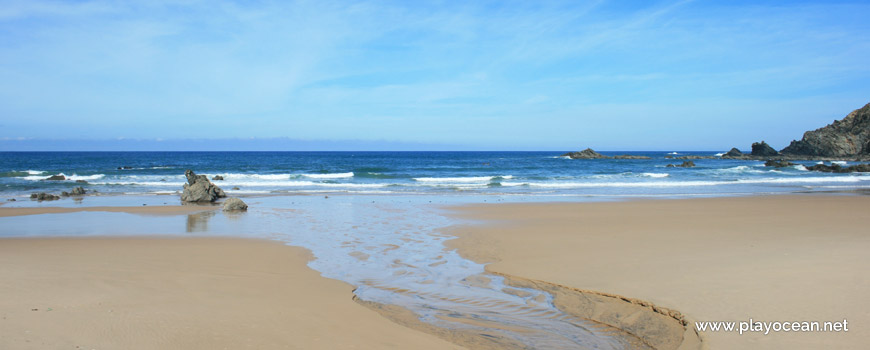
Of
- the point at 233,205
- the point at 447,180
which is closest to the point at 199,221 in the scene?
the point at 233,205

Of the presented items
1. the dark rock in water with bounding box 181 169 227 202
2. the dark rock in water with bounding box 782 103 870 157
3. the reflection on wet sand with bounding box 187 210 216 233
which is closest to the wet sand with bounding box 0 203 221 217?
the reflection on wet sand with bounding box 187 210 216 233

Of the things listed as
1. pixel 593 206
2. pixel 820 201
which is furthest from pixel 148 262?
pixel 820 201

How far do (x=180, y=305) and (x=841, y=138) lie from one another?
8745cm

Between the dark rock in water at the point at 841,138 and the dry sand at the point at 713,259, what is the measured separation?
229 ft

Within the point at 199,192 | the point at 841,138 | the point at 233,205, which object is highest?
the point at 841,138

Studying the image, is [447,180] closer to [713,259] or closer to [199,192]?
[199,192]

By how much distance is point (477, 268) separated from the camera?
23.4 ft

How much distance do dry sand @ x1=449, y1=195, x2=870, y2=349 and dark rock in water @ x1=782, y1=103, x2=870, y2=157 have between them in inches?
2744

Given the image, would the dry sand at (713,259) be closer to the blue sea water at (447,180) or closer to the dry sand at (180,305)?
the dry sand at (180,305)

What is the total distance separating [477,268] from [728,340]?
355 cm

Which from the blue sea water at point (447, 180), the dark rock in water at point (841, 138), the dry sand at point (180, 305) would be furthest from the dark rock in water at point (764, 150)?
the dry sand at point (180, 305)

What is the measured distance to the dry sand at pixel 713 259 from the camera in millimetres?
4711

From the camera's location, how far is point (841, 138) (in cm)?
6856

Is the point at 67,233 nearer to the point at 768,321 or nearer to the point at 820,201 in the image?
the point at 768,321
